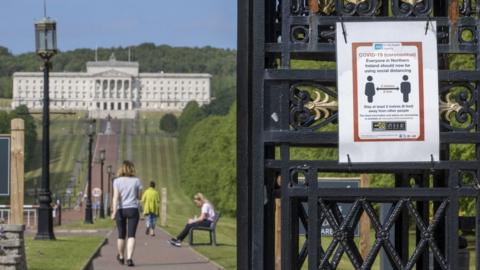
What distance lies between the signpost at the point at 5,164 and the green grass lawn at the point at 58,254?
2.28 metres

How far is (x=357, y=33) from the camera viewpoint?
5277mm

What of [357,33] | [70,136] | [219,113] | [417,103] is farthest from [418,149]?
[70,136]

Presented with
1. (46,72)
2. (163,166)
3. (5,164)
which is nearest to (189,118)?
(163,166)

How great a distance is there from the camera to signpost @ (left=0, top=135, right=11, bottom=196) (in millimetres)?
15617

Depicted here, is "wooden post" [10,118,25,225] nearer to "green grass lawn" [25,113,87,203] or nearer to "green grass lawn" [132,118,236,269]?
"green grass lawn" [132,118,236,269]

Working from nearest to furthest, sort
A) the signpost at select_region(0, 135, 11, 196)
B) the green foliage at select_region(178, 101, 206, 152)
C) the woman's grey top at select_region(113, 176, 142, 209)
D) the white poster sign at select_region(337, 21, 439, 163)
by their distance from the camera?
the white poster sign at select_region(337, 21, 439, 163)
the signpost at select_region(0, 135, 11, 196)
the woman's grey top at select_region(113, 176, 142, 209)
the green foliage at select_region(178, 101, 206, 152)

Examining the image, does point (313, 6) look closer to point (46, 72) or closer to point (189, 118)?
point (46, 72)

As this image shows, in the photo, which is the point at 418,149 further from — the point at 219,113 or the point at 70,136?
the point at 70,136

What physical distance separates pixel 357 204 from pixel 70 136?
17805 centimetres

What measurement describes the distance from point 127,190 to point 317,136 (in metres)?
12.9

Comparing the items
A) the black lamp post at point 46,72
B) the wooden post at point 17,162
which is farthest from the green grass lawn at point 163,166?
the wooden post at point 17,162

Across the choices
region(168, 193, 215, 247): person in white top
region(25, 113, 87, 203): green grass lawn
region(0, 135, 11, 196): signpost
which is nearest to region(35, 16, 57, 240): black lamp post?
region(168, 193, 215, 247): person in white top

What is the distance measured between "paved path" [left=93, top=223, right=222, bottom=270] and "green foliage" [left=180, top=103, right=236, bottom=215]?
164 feet

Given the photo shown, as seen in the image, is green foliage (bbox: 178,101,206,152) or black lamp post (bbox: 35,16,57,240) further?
green foliage (bbox: 178,101,206,152)
